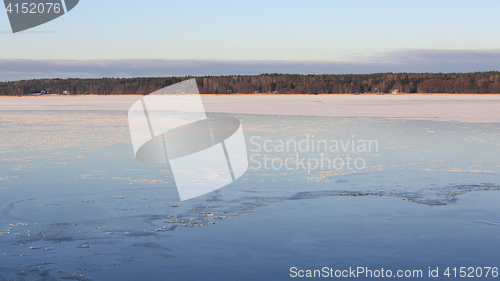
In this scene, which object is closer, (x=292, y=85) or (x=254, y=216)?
(x=254, y=216)

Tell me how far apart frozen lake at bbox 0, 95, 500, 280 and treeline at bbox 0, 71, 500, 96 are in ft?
229

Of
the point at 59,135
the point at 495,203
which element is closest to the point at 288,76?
the point at 59,135

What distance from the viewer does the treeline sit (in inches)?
3115

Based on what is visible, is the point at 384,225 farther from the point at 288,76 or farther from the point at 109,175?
the point at 288,76

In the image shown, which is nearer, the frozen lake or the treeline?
the frozen lake

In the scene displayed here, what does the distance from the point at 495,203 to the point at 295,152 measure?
4611 mm

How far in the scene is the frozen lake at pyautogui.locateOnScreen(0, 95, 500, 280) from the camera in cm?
378

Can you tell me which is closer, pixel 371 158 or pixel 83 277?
pixel 83 277

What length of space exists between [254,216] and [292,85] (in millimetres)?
85662

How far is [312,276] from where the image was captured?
3.56 metres

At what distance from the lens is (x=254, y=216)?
5.11 metres

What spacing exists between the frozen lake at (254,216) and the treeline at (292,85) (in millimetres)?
69929

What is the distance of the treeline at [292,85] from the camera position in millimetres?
79125

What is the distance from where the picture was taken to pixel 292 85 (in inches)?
3531
